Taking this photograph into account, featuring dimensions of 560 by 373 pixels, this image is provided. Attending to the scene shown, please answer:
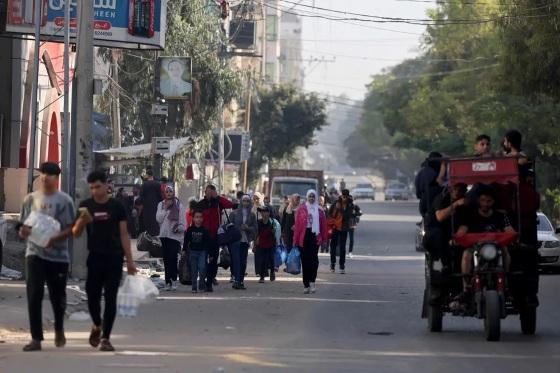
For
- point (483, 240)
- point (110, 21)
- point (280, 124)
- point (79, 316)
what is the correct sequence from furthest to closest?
point (280, 124)
point (110, 21)
point (79, 316)
point (483, 240)

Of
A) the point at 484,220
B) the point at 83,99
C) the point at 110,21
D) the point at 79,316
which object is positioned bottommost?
the point at 79,316

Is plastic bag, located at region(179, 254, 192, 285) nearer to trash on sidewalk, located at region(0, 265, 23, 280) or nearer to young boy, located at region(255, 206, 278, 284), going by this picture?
young boy, located at region(255, 206, 278, 284)

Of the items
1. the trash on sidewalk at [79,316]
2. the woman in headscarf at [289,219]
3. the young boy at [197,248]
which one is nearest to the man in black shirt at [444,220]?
the trash on sidewalk at [79,316]

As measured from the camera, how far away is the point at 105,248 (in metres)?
13.5

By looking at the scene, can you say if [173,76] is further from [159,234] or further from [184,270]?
[184,270]

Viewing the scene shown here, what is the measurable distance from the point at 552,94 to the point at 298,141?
4926 cm

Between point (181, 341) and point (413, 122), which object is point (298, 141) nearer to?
point (413, 122)

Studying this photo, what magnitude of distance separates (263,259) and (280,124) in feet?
173

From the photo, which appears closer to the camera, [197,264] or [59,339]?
[59,339]

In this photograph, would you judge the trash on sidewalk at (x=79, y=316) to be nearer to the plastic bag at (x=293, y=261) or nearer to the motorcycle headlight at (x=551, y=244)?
the plastic bag at (x=293, y=261)

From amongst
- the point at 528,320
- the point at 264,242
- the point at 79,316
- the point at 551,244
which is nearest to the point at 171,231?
the point at 264,242

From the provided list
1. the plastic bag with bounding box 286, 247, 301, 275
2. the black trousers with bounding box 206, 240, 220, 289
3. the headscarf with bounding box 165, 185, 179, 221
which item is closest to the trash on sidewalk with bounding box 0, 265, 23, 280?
A: the headscarf with bounding box 165, 185, 179, 221

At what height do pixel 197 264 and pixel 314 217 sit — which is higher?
pixel 314 217

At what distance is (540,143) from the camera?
41812 mm
